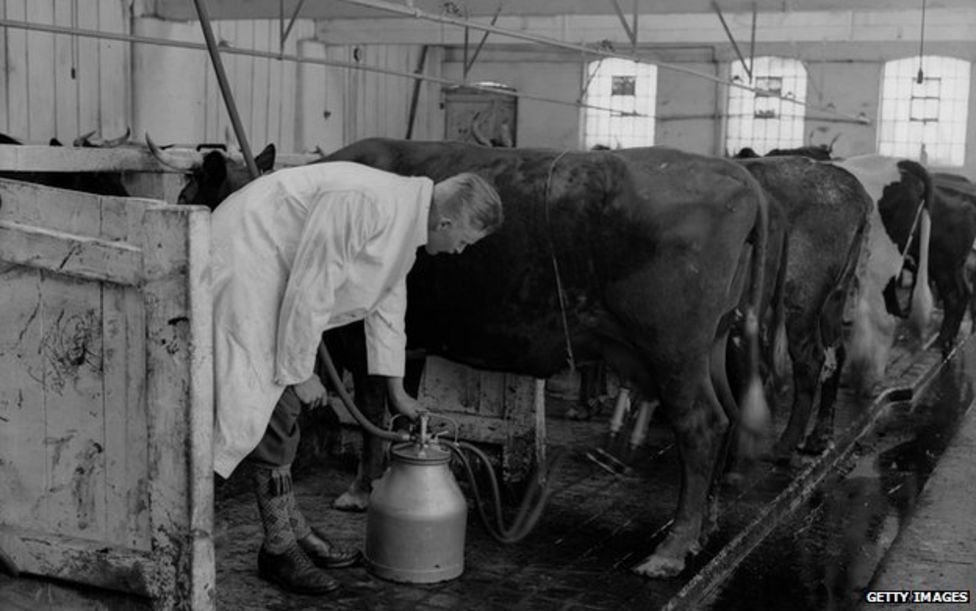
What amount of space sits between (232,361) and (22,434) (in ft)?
2.13

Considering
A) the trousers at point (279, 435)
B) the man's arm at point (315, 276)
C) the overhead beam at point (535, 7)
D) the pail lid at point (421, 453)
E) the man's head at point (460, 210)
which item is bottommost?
the pail lid at point (421, 453)

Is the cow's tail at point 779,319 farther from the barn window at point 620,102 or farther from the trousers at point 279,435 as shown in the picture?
the barn window at point 620,102

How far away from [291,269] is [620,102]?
20403mm

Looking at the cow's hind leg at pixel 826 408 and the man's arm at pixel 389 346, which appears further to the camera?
the cow's hind leg at pixel 826 408

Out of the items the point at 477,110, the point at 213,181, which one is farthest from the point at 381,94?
the point at 213,181

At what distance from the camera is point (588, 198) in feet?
16.8

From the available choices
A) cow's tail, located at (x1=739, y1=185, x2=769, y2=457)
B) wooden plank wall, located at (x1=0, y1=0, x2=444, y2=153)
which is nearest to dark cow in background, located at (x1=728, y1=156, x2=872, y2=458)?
cow's tail, located at (x1=739, y1=185, x2=769, y2=457)

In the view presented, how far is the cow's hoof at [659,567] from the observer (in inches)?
185

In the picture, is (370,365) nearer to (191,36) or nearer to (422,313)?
(422,313)

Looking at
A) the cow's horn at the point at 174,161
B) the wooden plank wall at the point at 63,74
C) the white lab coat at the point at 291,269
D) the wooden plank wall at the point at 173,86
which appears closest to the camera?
the white lab coat at the point at 291,269

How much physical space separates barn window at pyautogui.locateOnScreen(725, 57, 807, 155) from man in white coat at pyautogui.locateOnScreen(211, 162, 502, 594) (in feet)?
62.9

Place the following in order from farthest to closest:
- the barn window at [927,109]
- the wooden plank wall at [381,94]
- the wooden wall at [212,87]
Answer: the barn window at [927,109] < the wooden plank wall at [381,94] < the wooden wall at [212,87]

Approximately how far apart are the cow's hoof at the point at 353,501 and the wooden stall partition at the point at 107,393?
2039 millimetres

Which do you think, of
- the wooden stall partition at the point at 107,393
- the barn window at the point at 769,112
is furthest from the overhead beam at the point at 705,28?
the wooden stall partition at the point at 107,393
